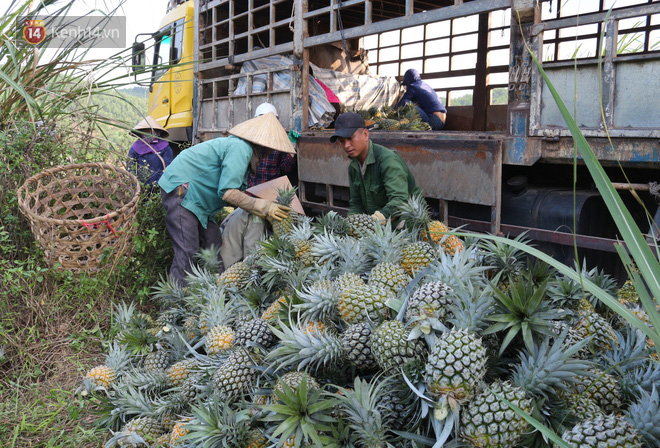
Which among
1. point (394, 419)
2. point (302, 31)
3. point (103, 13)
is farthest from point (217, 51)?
point (394, 419)

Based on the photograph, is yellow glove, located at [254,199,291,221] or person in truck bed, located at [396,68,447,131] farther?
person in truck bed, located at [396,68,447,131]

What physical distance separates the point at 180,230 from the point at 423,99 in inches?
191

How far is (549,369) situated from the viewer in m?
1.36

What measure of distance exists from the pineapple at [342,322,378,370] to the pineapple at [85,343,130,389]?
1.52 metres

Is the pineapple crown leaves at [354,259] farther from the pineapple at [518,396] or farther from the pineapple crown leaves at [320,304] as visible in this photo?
the pineapple at [518,396]

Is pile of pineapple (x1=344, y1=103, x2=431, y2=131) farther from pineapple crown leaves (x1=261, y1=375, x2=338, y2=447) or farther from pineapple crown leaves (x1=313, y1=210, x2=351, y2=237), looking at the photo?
pineapple crown leaves (x1=261, y1=375, x2=338, y2=447)

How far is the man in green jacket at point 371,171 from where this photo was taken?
13.0ft

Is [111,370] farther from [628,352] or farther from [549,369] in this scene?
[628,352]

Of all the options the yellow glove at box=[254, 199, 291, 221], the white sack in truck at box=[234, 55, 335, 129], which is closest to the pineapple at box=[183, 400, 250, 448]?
the yellow glove at box=[254, 199, 291, 221]

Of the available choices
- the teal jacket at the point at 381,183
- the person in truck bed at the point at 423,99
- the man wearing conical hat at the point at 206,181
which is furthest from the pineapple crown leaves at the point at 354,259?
the person in truck bed at the point at 423,99

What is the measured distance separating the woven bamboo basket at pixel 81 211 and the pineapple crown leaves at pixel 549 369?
9.92 feet

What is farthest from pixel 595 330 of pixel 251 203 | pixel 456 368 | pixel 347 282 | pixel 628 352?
pixel 251 203

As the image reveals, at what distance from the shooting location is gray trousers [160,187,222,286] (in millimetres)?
4395

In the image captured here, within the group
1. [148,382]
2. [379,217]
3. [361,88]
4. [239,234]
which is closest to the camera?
[148,382]
